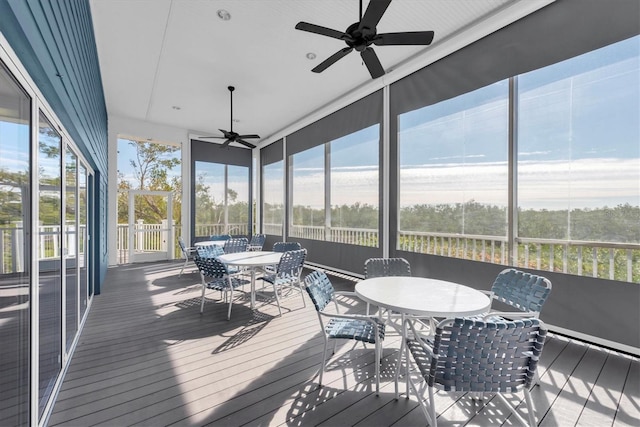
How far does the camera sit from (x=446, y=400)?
2.00 m

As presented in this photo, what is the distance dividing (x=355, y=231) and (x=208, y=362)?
3.93m

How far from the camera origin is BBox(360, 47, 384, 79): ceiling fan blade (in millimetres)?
2850

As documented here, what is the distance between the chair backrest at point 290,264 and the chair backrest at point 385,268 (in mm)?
1066

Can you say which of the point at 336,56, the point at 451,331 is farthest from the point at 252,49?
the point at 451,331

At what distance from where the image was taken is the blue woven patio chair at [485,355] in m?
1.35

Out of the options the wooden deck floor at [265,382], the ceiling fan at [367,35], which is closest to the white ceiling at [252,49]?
the ceiling fan at [367,35]

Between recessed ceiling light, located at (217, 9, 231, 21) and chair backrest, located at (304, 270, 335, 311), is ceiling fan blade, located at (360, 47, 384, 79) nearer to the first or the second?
recessed ceiling light, located at (217, 9, 231, 21)

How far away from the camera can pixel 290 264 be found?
377cm

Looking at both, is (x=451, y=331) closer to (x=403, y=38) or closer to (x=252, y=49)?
(x=403, y=38)

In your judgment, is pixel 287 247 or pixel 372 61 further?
pixel 287 247

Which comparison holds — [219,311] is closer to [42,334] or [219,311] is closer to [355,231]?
[42,334]

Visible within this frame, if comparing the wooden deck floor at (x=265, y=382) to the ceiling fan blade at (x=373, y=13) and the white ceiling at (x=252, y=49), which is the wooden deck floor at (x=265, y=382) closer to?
the ceiling fan blade at (x=373, y=13)

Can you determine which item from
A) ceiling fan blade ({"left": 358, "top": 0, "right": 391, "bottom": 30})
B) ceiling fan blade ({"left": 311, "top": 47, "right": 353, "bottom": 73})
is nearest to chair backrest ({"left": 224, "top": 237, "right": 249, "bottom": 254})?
ceiling fan blade ({"left": 311, "top": 47, "right": 353, "bottom": 73})

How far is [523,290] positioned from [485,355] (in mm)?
Result: 1239
